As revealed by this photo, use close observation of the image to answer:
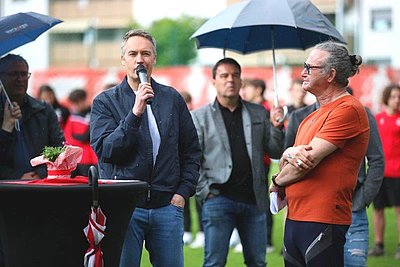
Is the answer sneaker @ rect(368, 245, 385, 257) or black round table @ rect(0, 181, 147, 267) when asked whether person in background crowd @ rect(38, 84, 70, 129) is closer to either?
sneaker @ rect(368, 245, 385, 257)

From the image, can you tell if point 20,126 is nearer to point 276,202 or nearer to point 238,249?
point 276,202

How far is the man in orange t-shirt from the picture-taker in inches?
216

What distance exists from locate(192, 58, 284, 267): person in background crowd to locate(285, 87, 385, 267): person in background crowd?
346mm

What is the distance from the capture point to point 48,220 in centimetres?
470

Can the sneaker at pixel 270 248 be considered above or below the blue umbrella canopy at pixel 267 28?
below

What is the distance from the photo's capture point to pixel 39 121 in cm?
716

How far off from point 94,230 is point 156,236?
129cm

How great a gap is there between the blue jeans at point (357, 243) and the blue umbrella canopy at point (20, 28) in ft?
9.67

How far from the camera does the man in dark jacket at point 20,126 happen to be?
22.4 feet

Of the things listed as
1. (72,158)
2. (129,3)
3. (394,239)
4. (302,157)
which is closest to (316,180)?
(302,157)

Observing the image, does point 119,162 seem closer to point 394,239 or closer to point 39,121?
point 39,121

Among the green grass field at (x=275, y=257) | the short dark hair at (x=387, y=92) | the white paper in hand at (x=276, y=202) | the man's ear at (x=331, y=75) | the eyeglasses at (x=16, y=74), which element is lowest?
the green grass field at (x=275, y=257)

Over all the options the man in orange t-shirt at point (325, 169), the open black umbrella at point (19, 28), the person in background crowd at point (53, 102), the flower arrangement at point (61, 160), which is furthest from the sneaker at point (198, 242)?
the flower arrangement at point (61, 160)

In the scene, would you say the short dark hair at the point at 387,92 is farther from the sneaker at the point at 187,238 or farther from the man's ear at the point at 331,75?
the man's ear at the point at 331,75
